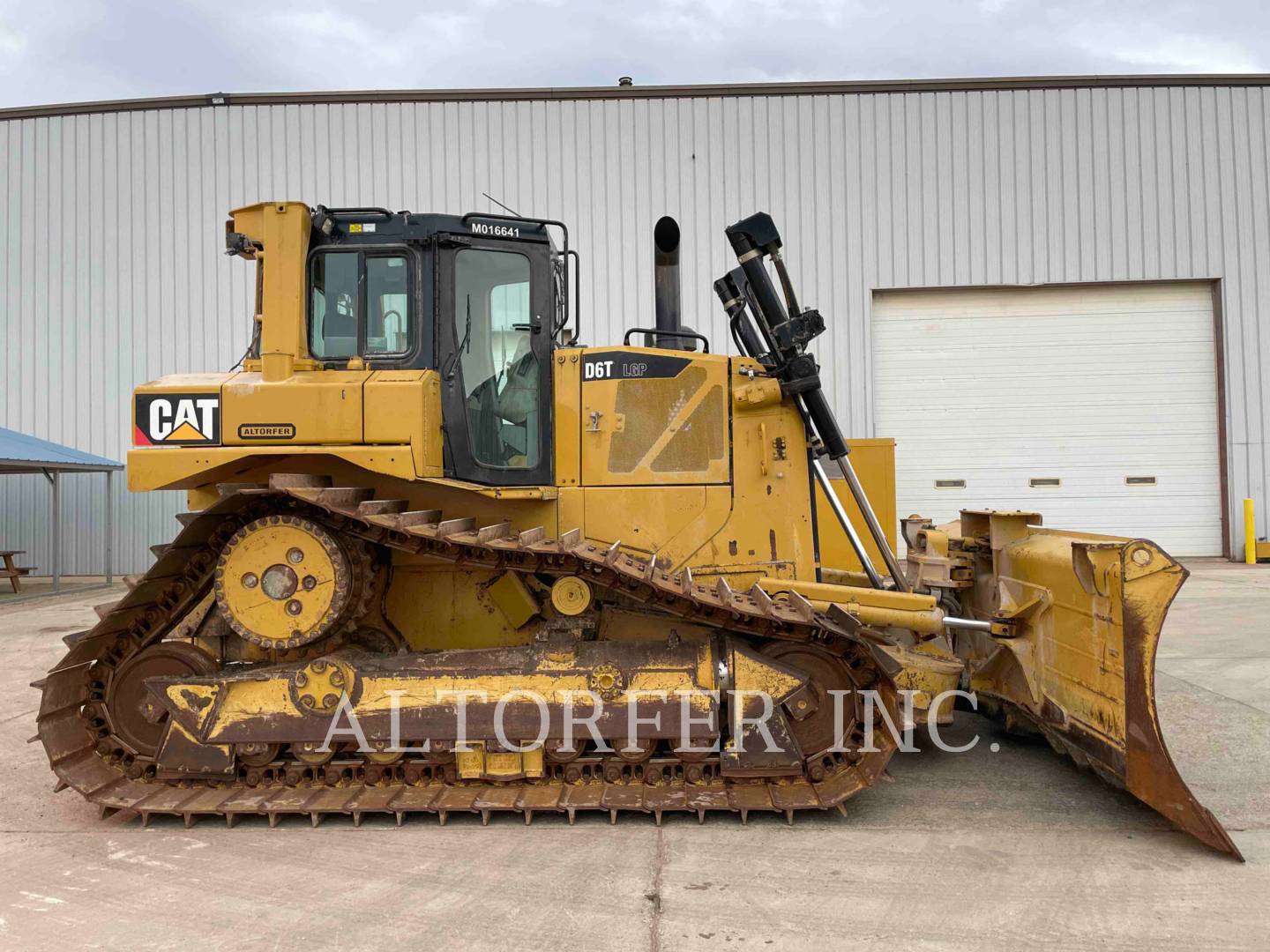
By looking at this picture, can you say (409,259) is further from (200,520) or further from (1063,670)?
(1063,670)

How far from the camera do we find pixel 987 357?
14602 millimetres

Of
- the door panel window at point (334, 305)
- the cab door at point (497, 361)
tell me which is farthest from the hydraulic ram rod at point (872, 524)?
the door panel window at point (334, 305)

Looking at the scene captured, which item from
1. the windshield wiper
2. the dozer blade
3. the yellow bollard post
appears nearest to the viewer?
the dozer blade

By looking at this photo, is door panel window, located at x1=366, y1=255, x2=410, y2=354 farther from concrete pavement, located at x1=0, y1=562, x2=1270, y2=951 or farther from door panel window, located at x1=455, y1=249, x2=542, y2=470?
concrete pavement, located at x1=0, y1=562, x2=1270, y2=951

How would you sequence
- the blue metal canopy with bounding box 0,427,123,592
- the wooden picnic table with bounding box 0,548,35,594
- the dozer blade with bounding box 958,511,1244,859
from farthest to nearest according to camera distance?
the wooden picnic table with bounding box 0,548,35,594, the blue metal canopy with bounding box 0,427,123,592, the dozer blade with bounding box 958,511,1244,859

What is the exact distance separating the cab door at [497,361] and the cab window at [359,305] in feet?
0.85

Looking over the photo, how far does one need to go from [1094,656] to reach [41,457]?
14.0 m

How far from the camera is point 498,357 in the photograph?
4930mm

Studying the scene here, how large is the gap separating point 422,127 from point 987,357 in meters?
10.9

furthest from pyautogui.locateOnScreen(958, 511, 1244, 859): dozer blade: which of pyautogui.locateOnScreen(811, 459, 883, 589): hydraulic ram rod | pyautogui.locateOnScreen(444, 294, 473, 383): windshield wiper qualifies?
pyautogui.locateOnScreen(444, 294, 473, 383): windshield wiper

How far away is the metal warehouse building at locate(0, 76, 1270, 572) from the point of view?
1445 centimetres

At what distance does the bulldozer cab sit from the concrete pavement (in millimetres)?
2119

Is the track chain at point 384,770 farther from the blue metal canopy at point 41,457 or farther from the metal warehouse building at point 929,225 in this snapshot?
the metal warehouse building at point 929,225

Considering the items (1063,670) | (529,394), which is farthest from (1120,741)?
(529,394)
